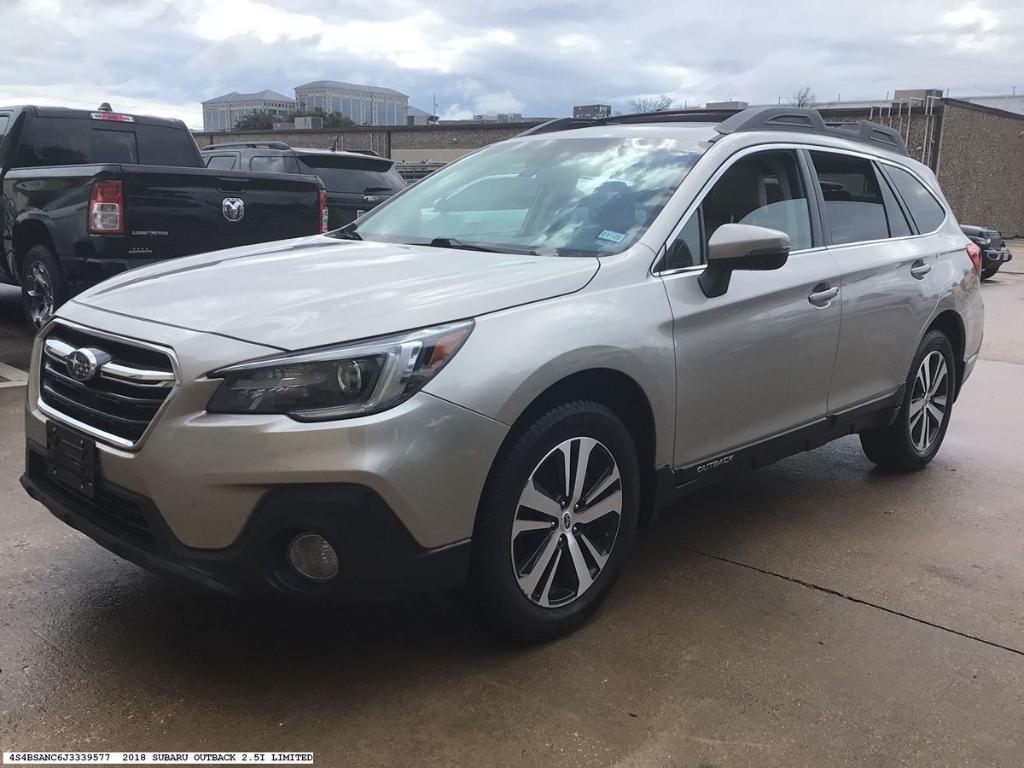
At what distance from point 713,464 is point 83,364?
221cm

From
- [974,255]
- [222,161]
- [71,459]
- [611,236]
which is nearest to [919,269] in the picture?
A: [974,255]

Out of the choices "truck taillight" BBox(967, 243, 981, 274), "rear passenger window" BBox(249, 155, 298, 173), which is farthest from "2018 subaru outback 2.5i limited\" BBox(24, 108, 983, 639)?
"rear passenger window" BBox(249, 155, 298, 173)

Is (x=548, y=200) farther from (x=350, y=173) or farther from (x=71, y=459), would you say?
(x=350, y=173)

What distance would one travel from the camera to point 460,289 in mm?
2762

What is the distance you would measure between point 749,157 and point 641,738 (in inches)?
93.1

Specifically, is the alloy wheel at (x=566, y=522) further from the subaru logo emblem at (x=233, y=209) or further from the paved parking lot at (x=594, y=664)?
the subaru logo emblem at (x=233, y=209)

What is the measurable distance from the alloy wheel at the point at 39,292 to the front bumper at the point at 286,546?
15.9ft

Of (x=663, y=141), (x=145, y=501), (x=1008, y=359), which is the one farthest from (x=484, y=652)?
(x=1008, y=359)

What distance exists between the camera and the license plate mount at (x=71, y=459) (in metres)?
2.68

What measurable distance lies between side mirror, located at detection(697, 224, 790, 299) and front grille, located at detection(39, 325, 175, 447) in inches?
73.6

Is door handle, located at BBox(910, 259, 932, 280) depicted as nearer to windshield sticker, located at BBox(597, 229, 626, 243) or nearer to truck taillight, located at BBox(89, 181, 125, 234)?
windshield sticker, located at BBox(597, 229, 626, 243)

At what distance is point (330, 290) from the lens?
279cm

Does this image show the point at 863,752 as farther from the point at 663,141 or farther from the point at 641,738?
the point at 663,141

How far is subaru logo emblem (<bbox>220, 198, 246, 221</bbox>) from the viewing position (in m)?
6.66
